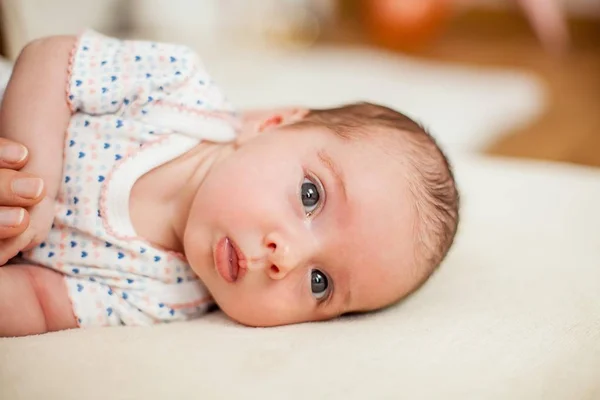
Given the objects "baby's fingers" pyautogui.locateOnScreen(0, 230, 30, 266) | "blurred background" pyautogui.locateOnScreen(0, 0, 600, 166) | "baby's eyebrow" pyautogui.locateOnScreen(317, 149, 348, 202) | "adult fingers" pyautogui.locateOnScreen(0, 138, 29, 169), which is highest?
"blurred background" pyautogui.locateOnScreen(0, 0, 600, 166)

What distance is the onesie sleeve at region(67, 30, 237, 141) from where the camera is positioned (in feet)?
3.46

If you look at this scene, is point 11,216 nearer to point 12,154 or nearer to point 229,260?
point 12,154

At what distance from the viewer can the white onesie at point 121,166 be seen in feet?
3.31

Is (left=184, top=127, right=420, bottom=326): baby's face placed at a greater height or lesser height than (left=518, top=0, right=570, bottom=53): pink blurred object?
lesser

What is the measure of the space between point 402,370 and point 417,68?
2.26 meters

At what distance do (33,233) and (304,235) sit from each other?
0.36 m

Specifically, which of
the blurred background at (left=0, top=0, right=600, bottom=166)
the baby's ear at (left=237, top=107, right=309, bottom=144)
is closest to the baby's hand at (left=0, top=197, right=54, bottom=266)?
the baby's ear at (left=237, top=107, right=309, bottom=144)

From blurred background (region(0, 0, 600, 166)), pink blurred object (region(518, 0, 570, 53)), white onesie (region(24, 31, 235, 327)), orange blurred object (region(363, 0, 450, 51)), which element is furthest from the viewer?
pink blurred object (region(518, 0, 570, 53))

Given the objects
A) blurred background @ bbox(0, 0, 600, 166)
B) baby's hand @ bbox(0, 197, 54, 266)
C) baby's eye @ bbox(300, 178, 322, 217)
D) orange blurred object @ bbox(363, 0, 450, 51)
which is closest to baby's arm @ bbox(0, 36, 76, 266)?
baby's hand @ bbox(0, 197, 54, 266)

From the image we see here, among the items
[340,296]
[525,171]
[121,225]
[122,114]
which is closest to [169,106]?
[122,114]

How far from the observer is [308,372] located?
2.64 feet

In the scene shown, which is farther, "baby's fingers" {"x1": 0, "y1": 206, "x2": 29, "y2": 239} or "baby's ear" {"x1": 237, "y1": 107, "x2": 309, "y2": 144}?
"baby's ear" {"x1": 237, "y1": 107, "x2": 309, "y2": 144}

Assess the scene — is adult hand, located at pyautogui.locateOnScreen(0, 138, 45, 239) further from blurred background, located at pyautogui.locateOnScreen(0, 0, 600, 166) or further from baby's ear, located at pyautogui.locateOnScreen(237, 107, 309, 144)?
blurred background, located at pyautogui.locateOnScreen(0, 0, 600, 166)

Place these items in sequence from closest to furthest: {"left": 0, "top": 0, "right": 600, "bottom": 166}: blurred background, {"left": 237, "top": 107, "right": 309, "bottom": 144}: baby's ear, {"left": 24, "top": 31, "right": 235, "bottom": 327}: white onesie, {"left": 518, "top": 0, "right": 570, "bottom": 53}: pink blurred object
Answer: {"left": 24, "top": 31, "right": 235, "bottom": 327}: white onesie, {"left": 237, "top": 107, "right": 309, "bottom": 144}: baby's ear, {"left": 0, "top": 0, "right": 600, "bottom": 166}: blurred background, {"left": 518, "top": 0, "right": 570, "bottom": 53}: pink blurred object
